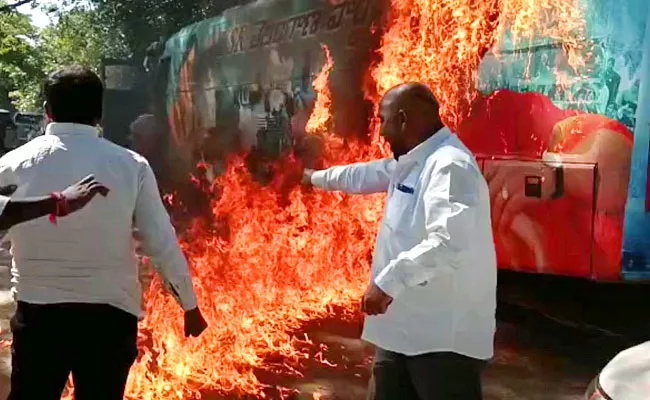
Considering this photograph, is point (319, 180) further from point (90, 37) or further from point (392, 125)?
point (90, 37)

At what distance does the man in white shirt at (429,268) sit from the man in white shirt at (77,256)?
85cm

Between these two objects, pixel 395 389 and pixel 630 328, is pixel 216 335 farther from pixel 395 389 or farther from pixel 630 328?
pixel 630 328

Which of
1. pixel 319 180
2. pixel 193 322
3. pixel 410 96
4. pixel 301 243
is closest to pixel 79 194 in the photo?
pixel 193 322

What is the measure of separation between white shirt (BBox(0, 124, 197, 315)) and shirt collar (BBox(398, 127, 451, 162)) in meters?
0.98

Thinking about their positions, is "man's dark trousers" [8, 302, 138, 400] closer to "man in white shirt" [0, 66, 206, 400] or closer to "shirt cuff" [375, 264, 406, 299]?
"man in white shirt" [0, 66, 206, 400]

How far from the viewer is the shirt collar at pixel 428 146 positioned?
3016 mm

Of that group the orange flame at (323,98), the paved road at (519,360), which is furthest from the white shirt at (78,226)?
the orange flame at (323,98)

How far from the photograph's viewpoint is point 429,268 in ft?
9.04

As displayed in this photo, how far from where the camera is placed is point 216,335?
5.36 metres

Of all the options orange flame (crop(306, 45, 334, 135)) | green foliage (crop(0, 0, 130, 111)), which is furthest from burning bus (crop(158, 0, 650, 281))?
green foliage (crop(0, 0, 130, 111))

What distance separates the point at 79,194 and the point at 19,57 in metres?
38.9

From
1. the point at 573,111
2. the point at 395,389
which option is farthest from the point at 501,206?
the point at 395,389

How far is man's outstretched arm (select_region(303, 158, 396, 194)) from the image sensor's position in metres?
3.55

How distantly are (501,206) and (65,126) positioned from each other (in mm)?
4721
